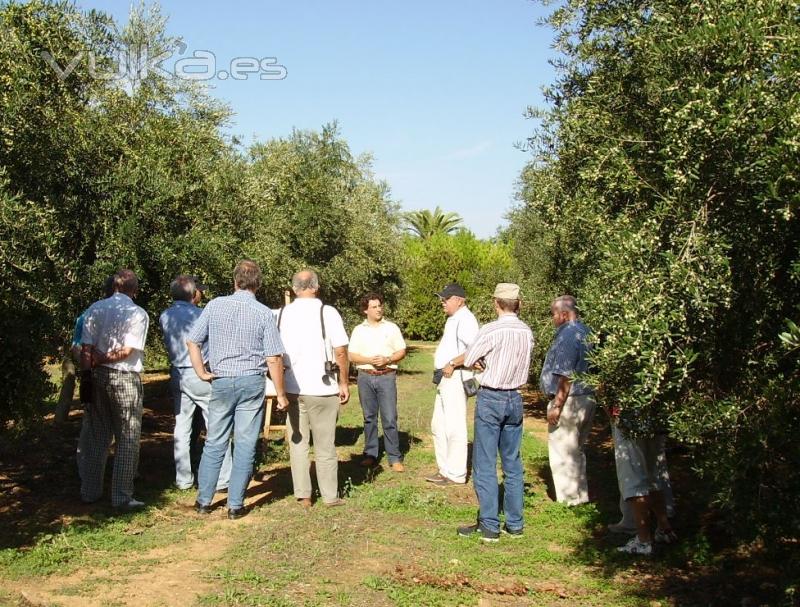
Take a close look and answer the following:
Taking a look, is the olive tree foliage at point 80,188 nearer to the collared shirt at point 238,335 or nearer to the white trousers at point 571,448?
the collared shirt at point 238,335

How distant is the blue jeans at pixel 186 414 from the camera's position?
838cm

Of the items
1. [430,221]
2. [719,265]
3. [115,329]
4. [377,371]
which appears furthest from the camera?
[430,221]

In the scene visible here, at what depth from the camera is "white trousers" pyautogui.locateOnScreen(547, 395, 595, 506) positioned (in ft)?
25.9

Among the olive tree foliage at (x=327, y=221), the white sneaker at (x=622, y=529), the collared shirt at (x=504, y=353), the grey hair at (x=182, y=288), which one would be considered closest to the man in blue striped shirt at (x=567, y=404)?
the collared shirt at (x=504, y=353)

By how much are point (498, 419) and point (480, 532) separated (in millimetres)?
1044

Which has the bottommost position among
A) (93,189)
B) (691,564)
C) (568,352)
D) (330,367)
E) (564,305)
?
(691,564)

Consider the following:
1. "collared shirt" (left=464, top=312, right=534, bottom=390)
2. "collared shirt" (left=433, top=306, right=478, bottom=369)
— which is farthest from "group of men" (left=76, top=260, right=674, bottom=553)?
"collared shirt" (left=433, top=306, right=478, bottom=369)

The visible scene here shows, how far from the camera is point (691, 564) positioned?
6.21 meters

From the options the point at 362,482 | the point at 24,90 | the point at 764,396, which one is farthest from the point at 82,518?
the point at 764,396

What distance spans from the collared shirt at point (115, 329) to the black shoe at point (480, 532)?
346 centimetres

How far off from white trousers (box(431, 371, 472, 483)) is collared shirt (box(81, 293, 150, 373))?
3453 mm

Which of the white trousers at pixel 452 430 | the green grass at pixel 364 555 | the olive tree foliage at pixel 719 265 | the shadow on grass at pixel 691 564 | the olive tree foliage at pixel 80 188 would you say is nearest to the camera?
the olive tree foliage at pixel 719 265

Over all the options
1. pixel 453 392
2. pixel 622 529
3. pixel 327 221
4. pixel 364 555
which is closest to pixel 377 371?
pixel 453 392

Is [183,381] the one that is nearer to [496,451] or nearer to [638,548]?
[496,451]
